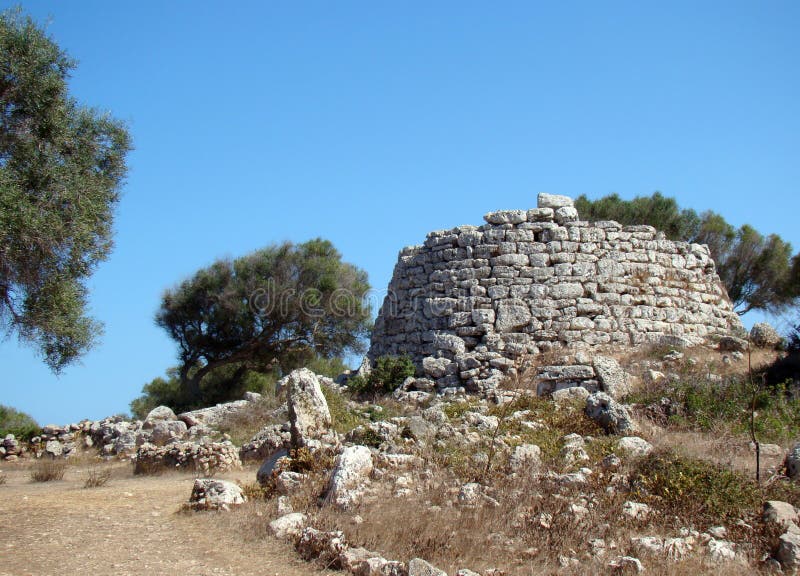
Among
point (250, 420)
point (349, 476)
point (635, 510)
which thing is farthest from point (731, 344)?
point (349, 476)

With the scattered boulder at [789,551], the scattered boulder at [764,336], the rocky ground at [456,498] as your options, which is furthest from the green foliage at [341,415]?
the scattered boulder at [764,336]

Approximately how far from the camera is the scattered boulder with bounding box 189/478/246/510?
20.8 ft

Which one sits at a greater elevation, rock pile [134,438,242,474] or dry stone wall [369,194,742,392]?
dry stone wall [369,194,742,392]

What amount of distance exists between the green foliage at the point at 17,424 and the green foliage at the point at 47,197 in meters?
4.21

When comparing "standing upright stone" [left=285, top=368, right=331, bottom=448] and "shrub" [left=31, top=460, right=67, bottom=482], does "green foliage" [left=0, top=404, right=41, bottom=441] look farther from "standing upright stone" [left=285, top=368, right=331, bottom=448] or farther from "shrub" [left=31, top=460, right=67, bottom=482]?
"standing upright stone" [left=285, top=368, right=331, bottom=448]

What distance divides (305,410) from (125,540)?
9.05ft

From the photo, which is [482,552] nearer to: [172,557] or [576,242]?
[172,557]

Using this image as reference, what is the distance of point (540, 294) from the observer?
40.7 ft

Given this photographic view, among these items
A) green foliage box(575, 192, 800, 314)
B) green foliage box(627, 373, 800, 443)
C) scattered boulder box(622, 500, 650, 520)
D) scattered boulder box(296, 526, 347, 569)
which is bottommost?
scattered boulder box(296, 526, 347, 569)

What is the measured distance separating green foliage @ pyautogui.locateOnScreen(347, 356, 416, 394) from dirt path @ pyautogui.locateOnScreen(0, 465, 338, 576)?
5134 mm

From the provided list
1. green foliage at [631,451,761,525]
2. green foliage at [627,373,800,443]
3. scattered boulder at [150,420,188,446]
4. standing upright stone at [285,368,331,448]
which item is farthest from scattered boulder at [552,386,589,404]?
scattered boulder at [150,420,188,446]

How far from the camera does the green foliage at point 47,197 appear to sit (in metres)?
7.62

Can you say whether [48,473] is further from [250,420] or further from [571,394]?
[571,394]

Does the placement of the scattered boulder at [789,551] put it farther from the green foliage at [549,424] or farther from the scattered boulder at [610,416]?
the scattered boulder at [610,416]
